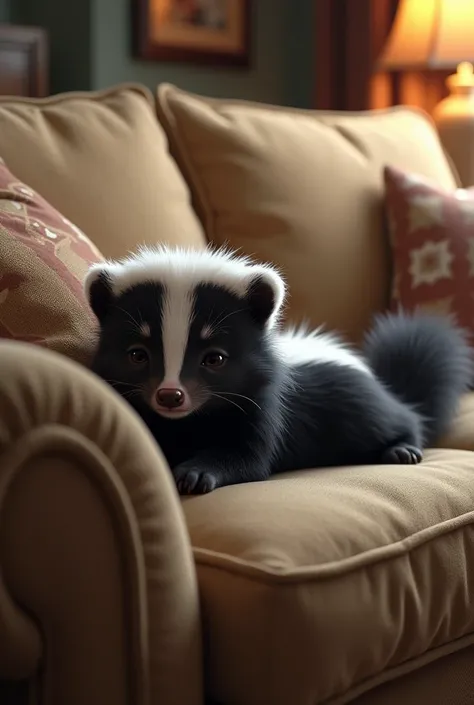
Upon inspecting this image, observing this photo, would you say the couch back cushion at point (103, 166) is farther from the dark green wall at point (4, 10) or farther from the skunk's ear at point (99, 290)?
the dark green wall at point (4, 10)

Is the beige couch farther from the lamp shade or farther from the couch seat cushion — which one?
the lamp shade

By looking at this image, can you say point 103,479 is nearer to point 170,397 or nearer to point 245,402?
point 170,397

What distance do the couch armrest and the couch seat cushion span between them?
7 cm

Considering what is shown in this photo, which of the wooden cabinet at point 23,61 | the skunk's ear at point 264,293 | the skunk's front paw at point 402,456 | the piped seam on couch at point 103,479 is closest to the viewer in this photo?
the piped seam on couch at point 103,479

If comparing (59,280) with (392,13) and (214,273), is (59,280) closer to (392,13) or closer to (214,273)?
(214,273)

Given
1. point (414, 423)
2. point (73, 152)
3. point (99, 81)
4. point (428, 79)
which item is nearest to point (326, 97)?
point (428, 79)

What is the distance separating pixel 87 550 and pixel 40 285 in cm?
49

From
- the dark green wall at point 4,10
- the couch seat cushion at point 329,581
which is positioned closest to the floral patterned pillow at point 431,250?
the couch seat cushion at point 329,581

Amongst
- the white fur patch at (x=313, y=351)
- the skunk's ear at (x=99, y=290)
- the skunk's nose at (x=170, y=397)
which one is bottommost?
the white fur patch at (x=313, y=351)

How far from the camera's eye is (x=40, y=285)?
1.46 metres

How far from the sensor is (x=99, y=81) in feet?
12.2

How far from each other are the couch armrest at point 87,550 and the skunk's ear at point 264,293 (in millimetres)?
372

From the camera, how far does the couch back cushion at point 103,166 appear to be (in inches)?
73.7

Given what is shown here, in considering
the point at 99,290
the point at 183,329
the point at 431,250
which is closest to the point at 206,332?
the point at 183,329
